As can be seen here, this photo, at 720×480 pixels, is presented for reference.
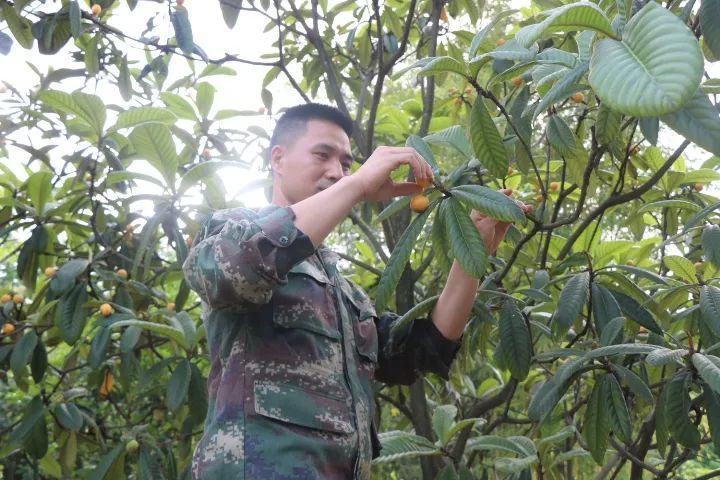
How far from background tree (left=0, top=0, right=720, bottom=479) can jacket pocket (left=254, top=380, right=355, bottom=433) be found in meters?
0.26

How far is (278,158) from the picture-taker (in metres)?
1.69

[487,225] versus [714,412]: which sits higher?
[487,225]

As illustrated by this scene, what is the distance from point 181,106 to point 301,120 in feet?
3.73

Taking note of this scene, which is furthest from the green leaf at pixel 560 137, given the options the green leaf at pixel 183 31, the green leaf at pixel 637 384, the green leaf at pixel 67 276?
the green leaf at pixel 67 276

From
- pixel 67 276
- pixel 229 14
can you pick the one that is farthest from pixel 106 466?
pixel 229 14

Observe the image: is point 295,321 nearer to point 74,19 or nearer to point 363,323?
point 363,323

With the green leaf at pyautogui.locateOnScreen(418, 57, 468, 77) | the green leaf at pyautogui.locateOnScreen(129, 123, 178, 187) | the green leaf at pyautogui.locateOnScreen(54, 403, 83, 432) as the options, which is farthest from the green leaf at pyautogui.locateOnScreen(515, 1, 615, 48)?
Answer: the green leaf at pyautogui.locateOnScreen(54, 403, 83, 432)

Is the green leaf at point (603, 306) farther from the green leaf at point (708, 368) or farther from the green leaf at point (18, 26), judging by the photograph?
the green leaf at point (18, 26)

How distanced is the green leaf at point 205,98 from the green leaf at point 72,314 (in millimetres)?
668

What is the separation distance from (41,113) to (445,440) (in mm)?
1712

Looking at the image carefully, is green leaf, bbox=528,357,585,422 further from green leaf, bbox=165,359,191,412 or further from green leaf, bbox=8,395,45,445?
green leaf, bbox=8,395,45,445

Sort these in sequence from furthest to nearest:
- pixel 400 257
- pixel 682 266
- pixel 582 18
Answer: pixel 682 266 < pixel 400 257 < pixel 582 18

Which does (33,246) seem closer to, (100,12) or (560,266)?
(100,12)

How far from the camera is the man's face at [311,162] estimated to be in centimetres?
160
